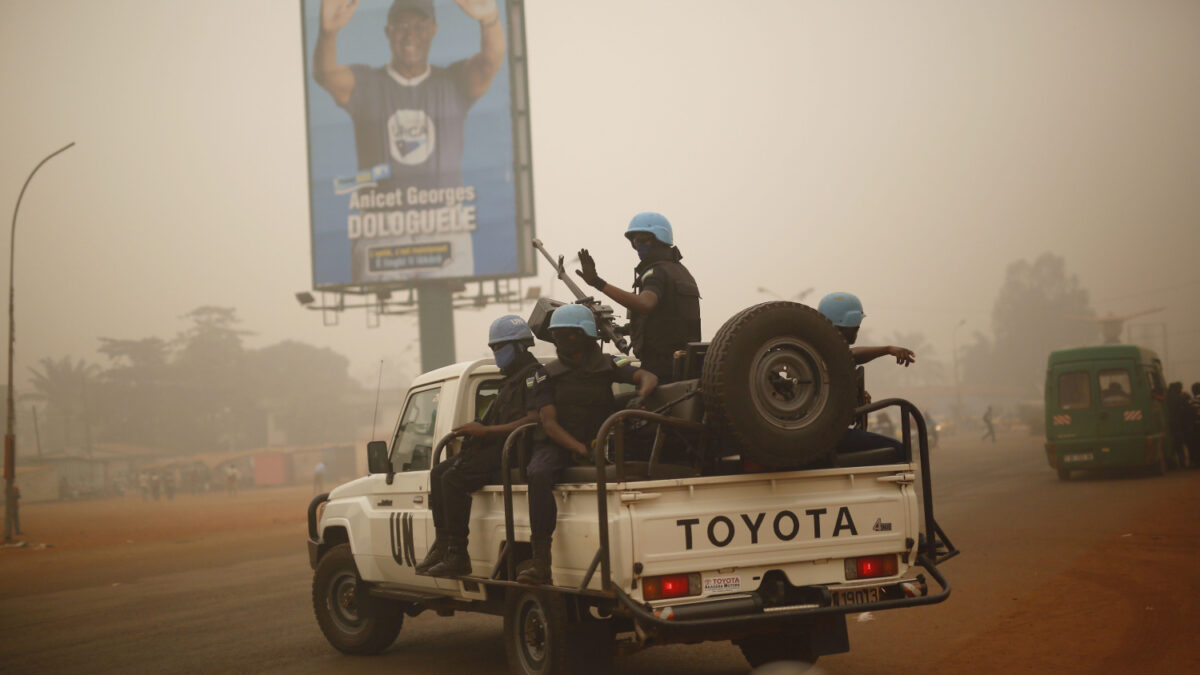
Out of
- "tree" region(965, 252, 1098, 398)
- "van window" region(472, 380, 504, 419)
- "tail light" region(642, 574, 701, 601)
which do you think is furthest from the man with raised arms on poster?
"tree" region(965, 252, 1098, 398)

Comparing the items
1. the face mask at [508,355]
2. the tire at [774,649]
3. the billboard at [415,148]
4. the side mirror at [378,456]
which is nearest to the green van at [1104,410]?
the tire at [774,649]

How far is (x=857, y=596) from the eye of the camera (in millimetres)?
6492

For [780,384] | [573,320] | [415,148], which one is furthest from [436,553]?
[415,148]

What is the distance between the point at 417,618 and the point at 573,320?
5762mm

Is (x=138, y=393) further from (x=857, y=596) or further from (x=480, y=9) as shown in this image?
(x=857, y=596)

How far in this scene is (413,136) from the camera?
4953 centimetres

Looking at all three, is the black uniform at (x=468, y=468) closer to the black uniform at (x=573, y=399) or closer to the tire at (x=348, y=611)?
the black uniform at (x=573, y=399)

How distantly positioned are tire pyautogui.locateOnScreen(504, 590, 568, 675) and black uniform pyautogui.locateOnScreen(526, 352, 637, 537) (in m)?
0.47

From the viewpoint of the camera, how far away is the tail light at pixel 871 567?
6.56 meters

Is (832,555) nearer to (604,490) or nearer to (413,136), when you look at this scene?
(604,490)

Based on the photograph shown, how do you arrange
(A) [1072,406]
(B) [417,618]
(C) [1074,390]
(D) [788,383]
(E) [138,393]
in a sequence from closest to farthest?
(D) [788,383], (B) [417,618], (A) [1072,406], (C) [1074,390], (E) [138,393]

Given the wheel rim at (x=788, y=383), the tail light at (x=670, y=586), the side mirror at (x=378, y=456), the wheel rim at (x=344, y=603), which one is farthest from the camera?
the wheel rim at (x=344, y=603)

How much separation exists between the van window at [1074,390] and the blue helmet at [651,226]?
1828 centimetres

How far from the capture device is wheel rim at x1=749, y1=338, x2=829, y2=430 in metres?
6.12
